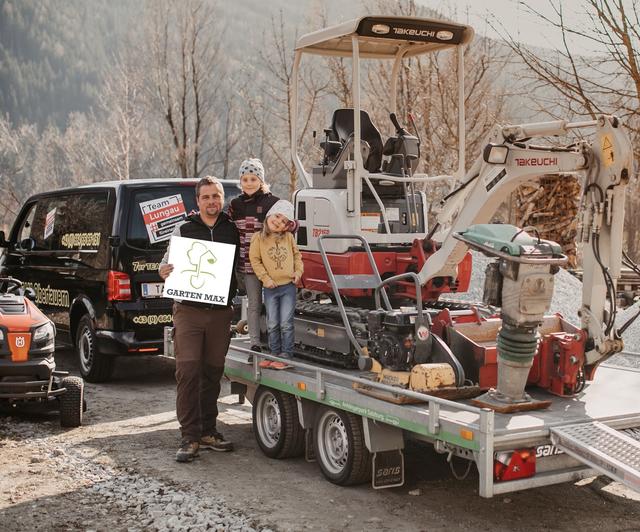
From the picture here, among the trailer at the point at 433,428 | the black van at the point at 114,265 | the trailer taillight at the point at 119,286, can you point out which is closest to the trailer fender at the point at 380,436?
the trailer at the point at 433,428

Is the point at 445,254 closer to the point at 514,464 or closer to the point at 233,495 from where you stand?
the point at 514,464

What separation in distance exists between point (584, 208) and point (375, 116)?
17.2m

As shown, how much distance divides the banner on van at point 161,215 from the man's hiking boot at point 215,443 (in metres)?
3.02

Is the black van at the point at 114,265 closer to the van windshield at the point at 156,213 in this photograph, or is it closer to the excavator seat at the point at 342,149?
the van windshield at the point at 156,213

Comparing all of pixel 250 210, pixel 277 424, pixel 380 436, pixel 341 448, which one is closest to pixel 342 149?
pixel 250 210

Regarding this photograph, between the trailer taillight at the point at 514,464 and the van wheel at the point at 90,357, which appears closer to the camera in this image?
the trailer taillight at the point at 514,464

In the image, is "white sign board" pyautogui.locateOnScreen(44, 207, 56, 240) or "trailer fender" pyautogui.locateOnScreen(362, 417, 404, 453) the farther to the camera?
"white sign board" pyautogui.locateOnScreen(44, 207, 56, 240)

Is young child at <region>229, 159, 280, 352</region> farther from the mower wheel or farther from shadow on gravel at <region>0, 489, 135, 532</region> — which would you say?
shadow on gravel at <region>0, 489, 135, 532</region>

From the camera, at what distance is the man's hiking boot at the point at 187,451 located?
7250 millimetres

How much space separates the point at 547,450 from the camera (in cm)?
553

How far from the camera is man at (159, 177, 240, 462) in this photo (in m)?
7.40

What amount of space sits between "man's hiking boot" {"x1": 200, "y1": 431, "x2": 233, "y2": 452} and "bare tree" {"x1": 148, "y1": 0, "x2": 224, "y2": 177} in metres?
24.7

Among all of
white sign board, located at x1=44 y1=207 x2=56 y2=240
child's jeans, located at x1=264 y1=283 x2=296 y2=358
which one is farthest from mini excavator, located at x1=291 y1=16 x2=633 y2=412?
white sign board, located at x1=44 y1=207 x2=56 y2=240

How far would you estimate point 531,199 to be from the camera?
2033 centimetres
